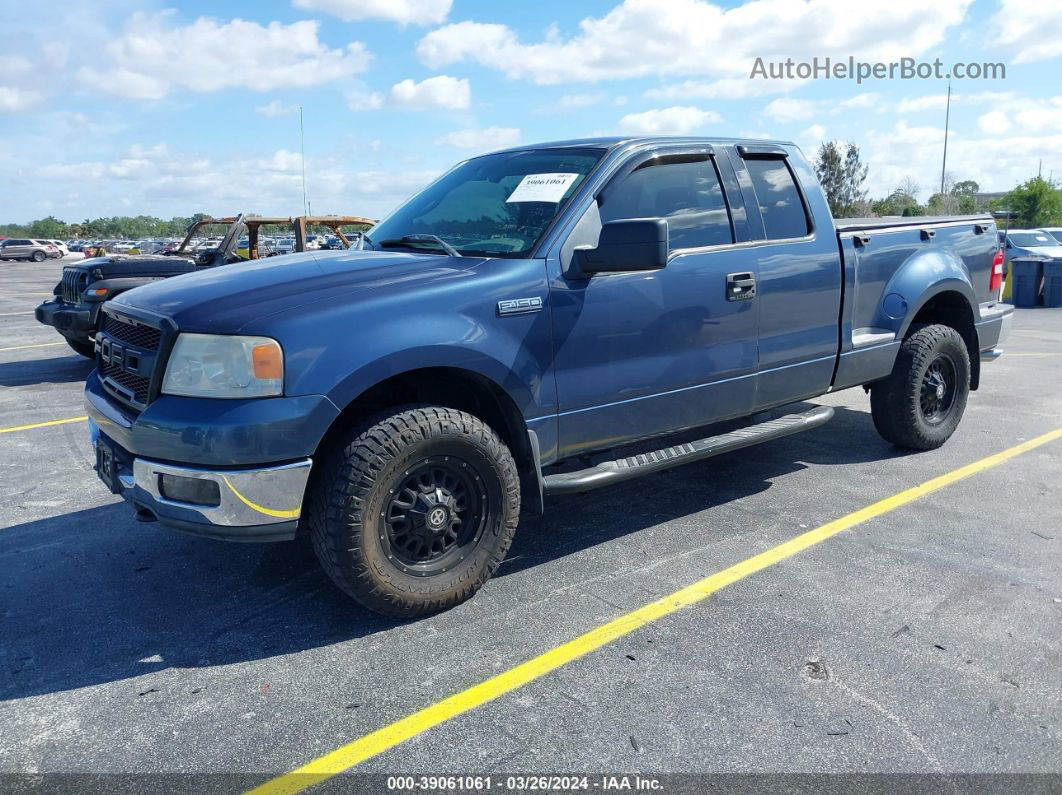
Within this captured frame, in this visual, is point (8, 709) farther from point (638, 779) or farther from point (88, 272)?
point (88, 272)

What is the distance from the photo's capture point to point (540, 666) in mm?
3133

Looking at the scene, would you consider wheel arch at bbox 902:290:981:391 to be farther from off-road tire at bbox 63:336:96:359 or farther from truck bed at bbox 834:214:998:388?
off-road tire at bbox 63:336:96:359

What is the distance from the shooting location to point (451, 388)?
3.77m

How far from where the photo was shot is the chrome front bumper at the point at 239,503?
10.0ft

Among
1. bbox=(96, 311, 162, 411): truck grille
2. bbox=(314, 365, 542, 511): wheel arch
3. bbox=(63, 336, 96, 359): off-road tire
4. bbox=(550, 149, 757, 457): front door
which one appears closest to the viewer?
bbox=(96, 311, 162, 411): truck grille

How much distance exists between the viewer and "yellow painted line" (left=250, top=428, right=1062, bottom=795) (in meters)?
2.58

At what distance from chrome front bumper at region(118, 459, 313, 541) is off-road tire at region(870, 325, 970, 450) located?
4050 millimetres

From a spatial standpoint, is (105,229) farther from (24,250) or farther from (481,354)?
(481,354)

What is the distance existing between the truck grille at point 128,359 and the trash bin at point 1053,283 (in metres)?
18.7

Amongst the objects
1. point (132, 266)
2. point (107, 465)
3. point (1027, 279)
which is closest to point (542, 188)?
point (107, 465)

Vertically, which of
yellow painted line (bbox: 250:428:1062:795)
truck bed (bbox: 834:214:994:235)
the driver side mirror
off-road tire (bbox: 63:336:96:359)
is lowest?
yellow painted line (bbox: 250:428:1062:795)

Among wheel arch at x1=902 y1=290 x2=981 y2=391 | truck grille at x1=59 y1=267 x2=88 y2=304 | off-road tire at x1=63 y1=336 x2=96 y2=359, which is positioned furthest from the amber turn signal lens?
off-road tire at x1=63 y1=336 x2=96 y2=359

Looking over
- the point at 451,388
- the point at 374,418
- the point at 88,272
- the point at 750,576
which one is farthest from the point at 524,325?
the point at 88,272

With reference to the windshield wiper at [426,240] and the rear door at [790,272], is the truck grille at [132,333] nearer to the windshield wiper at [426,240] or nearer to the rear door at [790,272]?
the windshield wiper at [426,240]
